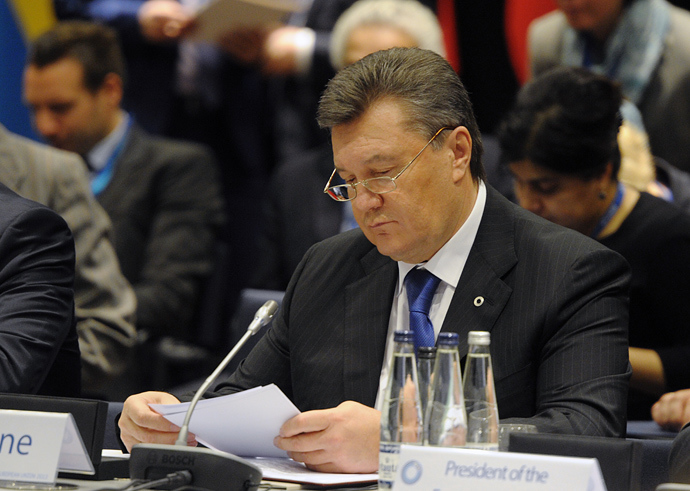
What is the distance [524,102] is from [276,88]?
1.96 metres

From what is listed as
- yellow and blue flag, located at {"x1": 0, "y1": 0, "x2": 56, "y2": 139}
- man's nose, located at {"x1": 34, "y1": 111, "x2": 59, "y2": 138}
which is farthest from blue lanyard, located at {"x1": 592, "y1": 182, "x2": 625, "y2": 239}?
yellow and blue flag, located at {"x1": 0, "y1": 0, "x2": 56, "y2": 139}

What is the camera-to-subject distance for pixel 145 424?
1.83 meters

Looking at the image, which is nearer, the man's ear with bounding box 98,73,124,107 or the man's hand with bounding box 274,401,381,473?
the man's hand with bounding box 274,401,381,473

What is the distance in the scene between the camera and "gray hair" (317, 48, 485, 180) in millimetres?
1999

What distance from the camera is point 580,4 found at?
369 cm

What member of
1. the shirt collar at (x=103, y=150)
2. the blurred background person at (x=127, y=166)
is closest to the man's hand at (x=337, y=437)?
the blurred background person at (x=127, y=166)

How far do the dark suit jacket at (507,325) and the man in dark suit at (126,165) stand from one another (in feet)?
6.46

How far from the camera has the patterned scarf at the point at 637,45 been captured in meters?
3.67

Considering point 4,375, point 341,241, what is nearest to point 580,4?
point 341,241

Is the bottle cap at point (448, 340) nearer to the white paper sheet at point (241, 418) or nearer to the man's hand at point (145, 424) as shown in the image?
the white paper sheet at point (241, 418)

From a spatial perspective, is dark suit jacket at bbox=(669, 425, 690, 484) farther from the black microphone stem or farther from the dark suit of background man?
the black microphone stem

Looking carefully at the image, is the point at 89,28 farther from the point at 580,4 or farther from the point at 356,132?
the point at 356,132

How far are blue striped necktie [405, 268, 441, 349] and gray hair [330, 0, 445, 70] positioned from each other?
191 cm

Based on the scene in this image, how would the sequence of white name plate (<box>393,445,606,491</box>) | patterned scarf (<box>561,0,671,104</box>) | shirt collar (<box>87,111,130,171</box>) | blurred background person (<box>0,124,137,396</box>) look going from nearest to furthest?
white name plate (<box>393,445,606,491</box>) < blurred background person (<box>0,124,137,396</box>) < patterned scarf (<box>561,0,671,104</box>) < shirt collar (<box>87,111,130,171</box>)
